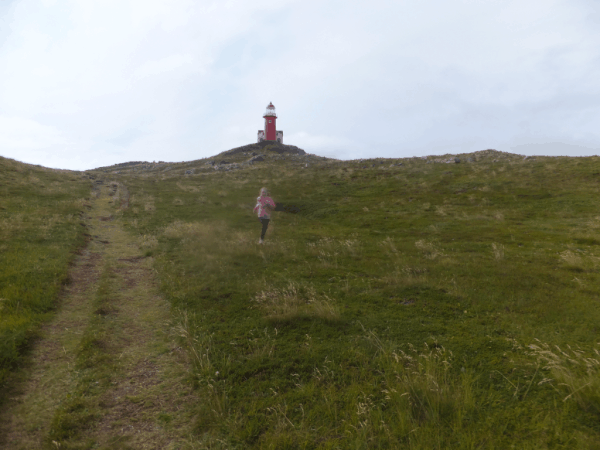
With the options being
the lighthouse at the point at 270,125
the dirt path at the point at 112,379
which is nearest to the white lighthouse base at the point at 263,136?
the lighthouse at the point at 270,125

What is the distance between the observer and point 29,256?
444 inches

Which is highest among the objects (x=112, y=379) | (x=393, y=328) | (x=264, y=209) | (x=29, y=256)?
(x=264, y=209)

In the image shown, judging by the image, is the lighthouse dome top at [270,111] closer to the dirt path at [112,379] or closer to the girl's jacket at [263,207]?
the girl's jacket at [263,207]

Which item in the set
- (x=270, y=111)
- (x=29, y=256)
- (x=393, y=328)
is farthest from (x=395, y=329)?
(x=270, y=111)

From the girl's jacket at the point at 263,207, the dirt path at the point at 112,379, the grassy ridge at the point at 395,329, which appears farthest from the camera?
the girl's jacket at the point at 263,207

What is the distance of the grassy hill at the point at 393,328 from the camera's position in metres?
4.25

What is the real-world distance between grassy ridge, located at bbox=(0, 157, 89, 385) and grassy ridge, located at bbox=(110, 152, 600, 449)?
10.7 ft

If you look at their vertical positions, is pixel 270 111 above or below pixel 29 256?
above

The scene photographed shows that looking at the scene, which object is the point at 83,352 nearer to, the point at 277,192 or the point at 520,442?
the point at 520,442

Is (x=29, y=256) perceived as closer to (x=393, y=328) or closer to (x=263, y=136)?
(x=393, y=328)

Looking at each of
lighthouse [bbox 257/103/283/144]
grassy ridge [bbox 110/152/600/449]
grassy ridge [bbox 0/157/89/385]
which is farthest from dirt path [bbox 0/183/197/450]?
lighthouse [bbox 257/103/283/144]

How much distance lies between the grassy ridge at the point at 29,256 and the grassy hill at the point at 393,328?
1.63 ft

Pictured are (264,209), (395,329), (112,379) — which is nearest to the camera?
(112,379)

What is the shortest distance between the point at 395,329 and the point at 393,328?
59 mm
